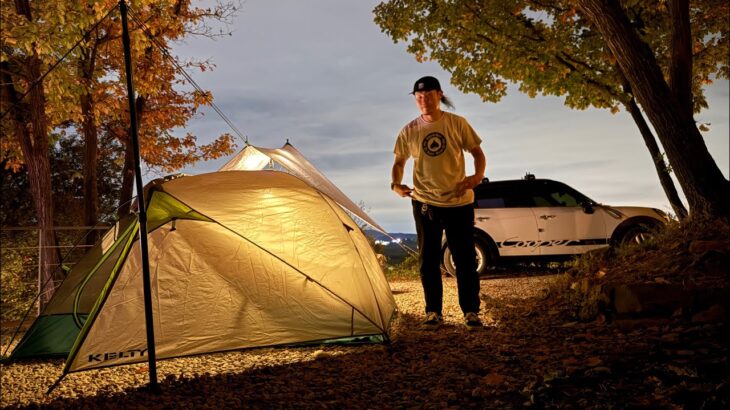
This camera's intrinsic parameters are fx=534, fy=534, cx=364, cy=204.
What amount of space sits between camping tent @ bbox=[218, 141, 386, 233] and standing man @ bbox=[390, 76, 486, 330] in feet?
3.08

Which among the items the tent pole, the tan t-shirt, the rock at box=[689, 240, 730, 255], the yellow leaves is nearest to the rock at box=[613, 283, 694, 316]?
the rock at box=[689, 240, 730, 255]

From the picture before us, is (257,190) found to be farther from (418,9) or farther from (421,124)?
(418,9)

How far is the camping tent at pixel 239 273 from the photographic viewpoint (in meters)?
4.73

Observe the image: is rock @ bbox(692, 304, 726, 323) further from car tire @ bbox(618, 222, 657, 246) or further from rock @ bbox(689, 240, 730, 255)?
car tire @ bbox(618, 222, 657, 246)

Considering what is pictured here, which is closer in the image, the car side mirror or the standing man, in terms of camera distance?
the standing man

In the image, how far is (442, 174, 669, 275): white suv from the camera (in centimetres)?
984

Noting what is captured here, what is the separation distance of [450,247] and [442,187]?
573 millimetres

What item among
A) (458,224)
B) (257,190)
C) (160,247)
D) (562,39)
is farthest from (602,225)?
(160,247)

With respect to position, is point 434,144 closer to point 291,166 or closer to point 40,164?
point 291,166

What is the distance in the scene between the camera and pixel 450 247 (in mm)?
5016

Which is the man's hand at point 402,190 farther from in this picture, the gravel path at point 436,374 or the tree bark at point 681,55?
the tree bark at point 681,55

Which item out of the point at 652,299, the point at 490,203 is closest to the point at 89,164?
the point at 490,203

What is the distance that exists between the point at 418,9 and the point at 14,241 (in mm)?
11524

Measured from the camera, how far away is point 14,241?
1366cm
